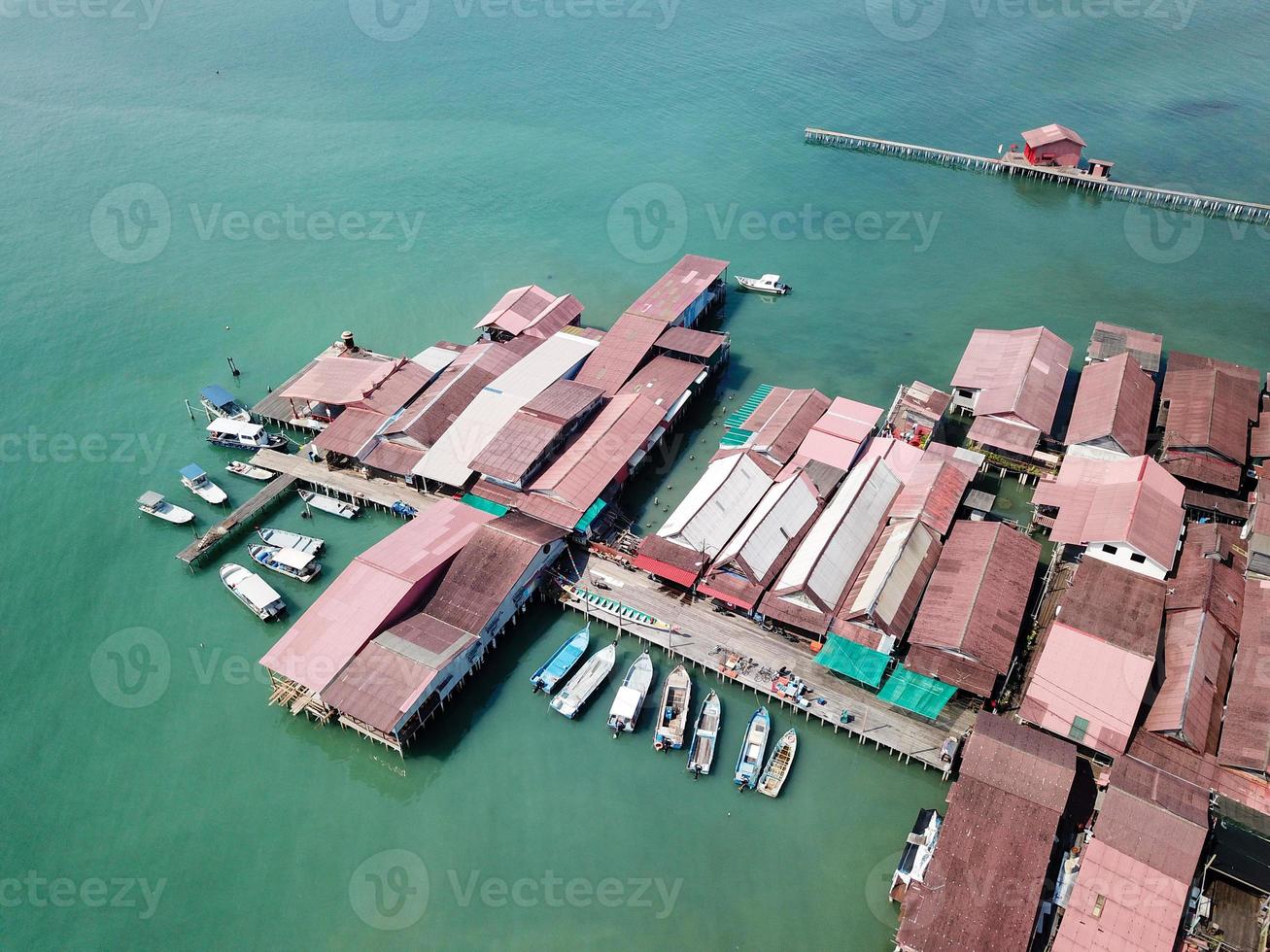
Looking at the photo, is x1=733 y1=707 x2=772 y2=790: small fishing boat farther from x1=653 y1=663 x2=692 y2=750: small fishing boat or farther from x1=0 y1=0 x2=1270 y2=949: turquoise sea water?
x1=653 y1=663 x2=692 y2=750: small fishing boat

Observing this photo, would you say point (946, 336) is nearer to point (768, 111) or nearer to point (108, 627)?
point (768, 111)

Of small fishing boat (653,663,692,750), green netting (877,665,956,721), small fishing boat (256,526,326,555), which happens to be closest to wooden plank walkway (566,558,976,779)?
green netting (877,665,956,721)

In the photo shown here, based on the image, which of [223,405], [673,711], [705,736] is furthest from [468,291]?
[705,736]

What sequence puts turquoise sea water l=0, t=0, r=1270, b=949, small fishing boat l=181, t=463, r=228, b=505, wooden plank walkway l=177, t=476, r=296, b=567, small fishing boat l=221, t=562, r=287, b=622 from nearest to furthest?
1. turquoise sea water l=0, t=0, r=1270, b=949
2. small fishing boat l=221, t=562, r=287, b=622
3. wooden plank walkway l=177, t=476, r=296, b=567
4. small fishing boat l=181, t=463, r=228, b=505

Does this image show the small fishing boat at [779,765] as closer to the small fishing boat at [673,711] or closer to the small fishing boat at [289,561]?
the small fishing boat at [673,711]

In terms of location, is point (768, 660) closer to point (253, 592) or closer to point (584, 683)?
point (584, 683)

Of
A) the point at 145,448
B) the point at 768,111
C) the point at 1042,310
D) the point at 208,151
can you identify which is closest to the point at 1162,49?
the point at 768,111
